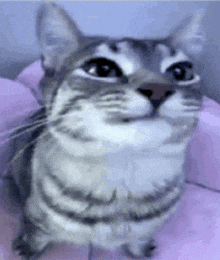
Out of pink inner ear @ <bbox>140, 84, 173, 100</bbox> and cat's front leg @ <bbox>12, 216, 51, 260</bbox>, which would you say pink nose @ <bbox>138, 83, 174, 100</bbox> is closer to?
pink inner ear @ <bbox>140, 84, 173, 100</bbox>

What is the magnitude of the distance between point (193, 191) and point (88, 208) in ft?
1.84

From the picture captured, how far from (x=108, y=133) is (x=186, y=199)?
643mm

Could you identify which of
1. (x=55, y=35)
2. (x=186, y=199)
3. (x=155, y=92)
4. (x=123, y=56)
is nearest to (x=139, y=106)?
(x=155, y=92)

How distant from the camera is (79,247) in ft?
2.67

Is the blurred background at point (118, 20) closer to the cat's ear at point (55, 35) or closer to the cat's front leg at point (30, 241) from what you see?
the cat's ear at point (55, 35)

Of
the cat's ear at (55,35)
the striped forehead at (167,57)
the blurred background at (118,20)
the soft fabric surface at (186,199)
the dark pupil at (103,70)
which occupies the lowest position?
the soft fabric surface at (186,199)

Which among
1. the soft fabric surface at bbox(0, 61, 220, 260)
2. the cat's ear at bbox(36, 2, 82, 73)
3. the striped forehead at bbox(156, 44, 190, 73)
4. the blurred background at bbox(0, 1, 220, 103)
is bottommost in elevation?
the soft fabric surface at bbox(0, 61, 220, 260)

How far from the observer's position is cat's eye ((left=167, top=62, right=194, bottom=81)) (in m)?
0.58

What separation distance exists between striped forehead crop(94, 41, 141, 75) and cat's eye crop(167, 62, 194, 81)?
0.28ft

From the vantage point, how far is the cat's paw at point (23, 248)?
2.51ft

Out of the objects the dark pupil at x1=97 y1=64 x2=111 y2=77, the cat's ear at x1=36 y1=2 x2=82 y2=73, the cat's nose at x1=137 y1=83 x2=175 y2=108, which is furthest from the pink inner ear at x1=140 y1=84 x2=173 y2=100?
the cat's ear at x1=36 y1=2 x2=82 y2=73

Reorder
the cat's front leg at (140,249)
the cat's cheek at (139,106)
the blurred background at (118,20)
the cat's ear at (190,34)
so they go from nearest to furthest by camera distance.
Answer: the cat's cheek at (139,106) < the cat's ear at (190,34) < the cat's front leg at (140,249) < the blurred background at (118,20)

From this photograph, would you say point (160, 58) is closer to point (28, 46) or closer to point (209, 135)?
point (209, 135)

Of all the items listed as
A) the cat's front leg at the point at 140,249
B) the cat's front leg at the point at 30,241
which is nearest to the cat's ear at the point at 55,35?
the cat's front leg at the point at 30,241
